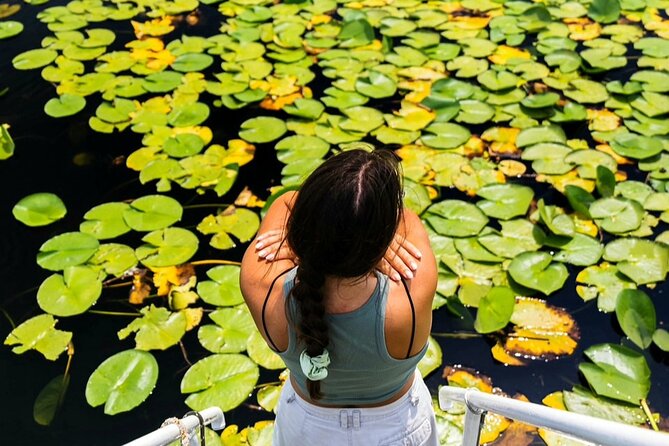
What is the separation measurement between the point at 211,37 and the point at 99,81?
0.67m

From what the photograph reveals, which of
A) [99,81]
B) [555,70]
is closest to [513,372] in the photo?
[555,70]

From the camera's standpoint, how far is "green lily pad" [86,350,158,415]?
1.89 meters

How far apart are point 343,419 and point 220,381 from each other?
0.93 meters

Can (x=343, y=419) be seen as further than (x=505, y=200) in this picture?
No

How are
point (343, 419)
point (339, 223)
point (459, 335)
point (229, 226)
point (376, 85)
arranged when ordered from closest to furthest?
point (339, 223) < point (343, 419) < point (459, 335) < point (229, 226) < point (376, 85)

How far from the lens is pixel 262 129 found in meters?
2.88

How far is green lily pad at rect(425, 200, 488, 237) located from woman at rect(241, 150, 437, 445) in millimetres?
1176

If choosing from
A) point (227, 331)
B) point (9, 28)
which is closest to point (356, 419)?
point (227, 331)

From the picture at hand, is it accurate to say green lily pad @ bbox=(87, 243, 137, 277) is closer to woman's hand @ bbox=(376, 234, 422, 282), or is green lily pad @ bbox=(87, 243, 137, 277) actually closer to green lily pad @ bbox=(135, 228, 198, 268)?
green lily pad @ bbox=(135, 228, 198, 268)

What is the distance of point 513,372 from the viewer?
6.43 feet

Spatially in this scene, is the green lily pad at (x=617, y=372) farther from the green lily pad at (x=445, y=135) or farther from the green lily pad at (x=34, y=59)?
the green lily pad at (x=34, y=59)

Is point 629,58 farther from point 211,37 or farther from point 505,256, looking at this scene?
point 211,37

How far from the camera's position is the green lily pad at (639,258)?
7.05 ft

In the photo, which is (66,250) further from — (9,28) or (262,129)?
(9,28)
